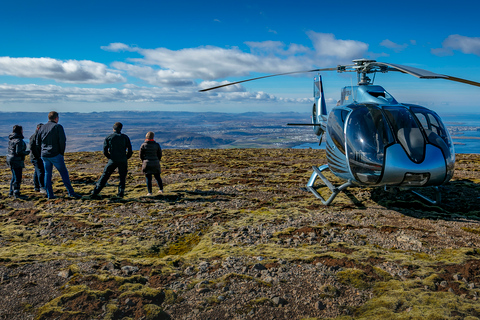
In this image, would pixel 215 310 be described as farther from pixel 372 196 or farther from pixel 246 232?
pixel 372 196

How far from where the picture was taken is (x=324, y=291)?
4.34m

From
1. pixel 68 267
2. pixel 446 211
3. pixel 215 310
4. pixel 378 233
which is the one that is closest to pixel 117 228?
pixel 68 267

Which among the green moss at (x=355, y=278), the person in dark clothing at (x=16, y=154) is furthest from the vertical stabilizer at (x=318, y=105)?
the person in dark clothing at (x=16, y=154)

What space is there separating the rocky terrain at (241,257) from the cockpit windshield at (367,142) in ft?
4.39

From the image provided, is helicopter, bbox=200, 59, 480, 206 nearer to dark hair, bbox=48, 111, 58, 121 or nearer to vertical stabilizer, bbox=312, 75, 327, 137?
vertical stabilizer, bbox=312, 75, 327, 137

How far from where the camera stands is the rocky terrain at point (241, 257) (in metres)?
4.00

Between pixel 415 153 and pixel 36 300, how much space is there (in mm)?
8414

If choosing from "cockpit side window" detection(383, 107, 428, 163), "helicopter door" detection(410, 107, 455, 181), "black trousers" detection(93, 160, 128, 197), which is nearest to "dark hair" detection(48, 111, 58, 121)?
"black trousers" detection(93, 160, 128, 197)

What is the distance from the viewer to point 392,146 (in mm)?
7520

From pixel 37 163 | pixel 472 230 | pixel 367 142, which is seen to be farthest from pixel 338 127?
pixel 37 163

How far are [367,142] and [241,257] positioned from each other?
188 inches

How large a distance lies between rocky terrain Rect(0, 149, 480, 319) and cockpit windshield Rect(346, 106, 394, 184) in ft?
4.39

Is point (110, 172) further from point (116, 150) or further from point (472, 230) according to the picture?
point (472, 230)

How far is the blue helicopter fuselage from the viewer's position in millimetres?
7305
